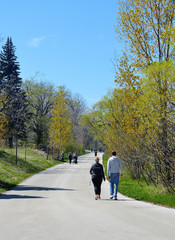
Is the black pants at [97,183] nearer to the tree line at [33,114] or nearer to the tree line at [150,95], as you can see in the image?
the tree line at [150,95]

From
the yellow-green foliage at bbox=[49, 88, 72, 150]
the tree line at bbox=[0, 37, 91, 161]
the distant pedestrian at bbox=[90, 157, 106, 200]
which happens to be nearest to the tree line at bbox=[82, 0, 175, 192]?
the distant pedestrian at bbox=[90, 157, 106, 200]

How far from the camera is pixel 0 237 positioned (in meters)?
6.16

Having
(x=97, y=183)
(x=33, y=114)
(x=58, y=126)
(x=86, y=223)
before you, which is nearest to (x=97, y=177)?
(x=97, y=183)

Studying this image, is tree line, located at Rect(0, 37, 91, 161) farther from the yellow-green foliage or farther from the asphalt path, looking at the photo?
the asphalt path

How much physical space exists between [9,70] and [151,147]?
147 ft

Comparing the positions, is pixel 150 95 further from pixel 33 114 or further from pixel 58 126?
pixel 33 114

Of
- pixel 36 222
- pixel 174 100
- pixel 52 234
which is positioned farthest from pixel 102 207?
pixel 174 100

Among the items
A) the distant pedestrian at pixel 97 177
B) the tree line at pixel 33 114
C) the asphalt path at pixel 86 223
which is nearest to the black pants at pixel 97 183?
the distant pedestrian at pixel 97 177

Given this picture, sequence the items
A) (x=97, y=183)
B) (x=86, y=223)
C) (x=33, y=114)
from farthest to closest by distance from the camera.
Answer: (x=33, y=114), (x=97, y=183), (x=86, y=223)

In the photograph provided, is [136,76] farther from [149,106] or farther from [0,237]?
[0,237]

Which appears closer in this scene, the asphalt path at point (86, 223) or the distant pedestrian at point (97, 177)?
the asphalt path at point (86, 223)

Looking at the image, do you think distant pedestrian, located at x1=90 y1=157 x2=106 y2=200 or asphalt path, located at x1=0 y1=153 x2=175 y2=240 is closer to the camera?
asphalt path, located at x1=0 y1=153 x2=175 y2=240

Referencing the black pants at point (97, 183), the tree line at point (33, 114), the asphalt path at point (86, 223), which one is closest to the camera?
the asphalt path at point (86, 223)

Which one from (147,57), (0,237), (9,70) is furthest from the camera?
(9,70)
